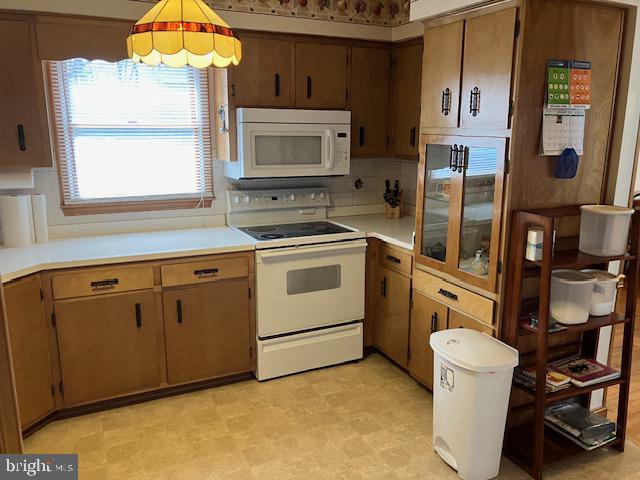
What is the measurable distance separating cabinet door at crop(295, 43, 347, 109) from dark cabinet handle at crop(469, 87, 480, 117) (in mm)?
1306

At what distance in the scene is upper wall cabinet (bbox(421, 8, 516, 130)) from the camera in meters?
2.32

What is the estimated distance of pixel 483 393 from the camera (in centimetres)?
227

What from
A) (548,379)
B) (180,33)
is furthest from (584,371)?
(180,33)

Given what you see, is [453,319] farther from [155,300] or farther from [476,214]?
[155,300]

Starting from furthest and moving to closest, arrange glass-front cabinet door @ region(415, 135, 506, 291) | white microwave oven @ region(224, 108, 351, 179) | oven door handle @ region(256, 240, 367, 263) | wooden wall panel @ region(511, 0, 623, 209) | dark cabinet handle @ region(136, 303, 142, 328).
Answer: white microwave oven @ region(224, 108, 351, 179)
oven door handle @ region(256, 240, 367, 263)
dark cabinet handle @ region(136, 303, 142, 328)
glass-front cabinet door @ region(415, 135, 506, 291)
wooden wall panel @ region(511, 0, 623, 209)

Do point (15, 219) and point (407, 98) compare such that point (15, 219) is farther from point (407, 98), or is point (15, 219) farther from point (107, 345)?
point (407, 98)

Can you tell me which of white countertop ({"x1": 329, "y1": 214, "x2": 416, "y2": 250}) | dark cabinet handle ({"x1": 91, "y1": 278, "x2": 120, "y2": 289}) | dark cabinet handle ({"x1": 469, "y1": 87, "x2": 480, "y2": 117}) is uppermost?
dark cabinet handle ({"x1": 469, "y1": 87, "x2": 480, "y2": 117})

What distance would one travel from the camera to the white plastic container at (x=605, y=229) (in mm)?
2346

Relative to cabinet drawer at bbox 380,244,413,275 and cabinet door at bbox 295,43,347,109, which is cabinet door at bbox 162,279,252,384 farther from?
cabinet door at bbox 295,43,347,109

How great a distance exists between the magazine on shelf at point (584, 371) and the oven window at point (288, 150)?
1934mm

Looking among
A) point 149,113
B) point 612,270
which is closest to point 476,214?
point 612,270

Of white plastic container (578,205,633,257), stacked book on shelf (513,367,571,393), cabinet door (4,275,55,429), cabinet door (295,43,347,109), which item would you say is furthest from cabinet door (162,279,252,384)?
white plastic container (578,205,633,257)

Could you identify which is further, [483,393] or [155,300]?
[155,300]

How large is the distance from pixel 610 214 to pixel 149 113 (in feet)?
9.11
